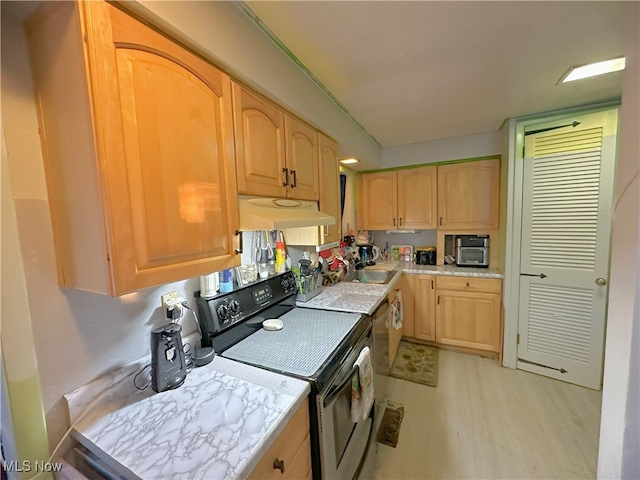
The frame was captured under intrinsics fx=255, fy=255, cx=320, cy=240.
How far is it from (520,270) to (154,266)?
2.81m

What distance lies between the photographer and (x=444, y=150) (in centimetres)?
294

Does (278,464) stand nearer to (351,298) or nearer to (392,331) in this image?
(351,298)

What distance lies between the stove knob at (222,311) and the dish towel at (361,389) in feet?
2.31

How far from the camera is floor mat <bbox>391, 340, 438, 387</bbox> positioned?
2.36 m

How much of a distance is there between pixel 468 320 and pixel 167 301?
2778mm

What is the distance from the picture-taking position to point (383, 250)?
3516 mm

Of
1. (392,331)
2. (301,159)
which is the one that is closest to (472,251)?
(392,331)

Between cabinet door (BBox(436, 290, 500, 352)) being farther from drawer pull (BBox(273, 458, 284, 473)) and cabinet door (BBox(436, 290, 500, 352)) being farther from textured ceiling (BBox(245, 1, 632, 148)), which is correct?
drawer pull (BBox(273, 458, 284, 473))

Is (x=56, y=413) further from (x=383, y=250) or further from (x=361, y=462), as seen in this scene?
(x=383, y=250)

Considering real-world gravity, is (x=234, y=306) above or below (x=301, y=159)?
below

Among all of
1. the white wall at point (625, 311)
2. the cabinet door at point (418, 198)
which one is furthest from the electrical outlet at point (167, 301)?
the cabinet door at point (418, 198)

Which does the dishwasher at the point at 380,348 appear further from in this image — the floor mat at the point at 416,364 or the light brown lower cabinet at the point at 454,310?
the light brown lower cabinet at the point at 454,310

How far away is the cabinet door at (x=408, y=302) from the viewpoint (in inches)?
113

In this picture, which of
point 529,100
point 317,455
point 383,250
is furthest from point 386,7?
point 383,250
